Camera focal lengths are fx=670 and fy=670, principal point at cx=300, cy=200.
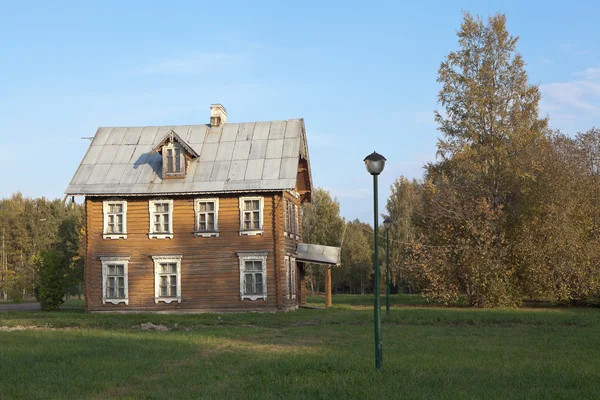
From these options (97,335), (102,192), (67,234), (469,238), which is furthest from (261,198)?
(67,234)

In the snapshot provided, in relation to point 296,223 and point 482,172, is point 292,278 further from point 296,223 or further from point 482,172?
point 482,172

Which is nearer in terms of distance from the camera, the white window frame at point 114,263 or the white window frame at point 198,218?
the white window frame at point 198,218

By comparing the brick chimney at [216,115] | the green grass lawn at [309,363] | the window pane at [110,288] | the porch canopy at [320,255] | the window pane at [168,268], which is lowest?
the green grass lawn at [309,363]

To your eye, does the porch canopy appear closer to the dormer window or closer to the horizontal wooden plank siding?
the horizontal wooden plank siding

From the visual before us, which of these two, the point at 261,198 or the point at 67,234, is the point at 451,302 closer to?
the point at 261,198

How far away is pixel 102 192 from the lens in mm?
33688

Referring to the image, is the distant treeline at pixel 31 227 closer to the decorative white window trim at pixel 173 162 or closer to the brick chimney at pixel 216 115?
the brick chimney at pixel 216 115

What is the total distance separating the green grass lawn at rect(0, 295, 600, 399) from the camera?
10.8m

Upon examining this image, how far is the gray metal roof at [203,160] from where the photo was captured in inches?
1308

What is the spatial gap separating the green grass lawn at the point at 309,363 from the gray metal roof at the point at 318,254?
12946 mm

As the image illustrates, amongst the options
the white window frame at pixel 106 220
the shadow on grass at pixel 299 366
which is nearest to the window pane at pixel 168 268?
the white window frame at pixel 106 220

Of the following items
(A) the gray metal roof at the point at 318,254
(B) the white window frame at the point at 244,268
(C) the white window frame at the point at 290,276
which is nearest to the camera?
(B) the white window frame at the point at 244,268

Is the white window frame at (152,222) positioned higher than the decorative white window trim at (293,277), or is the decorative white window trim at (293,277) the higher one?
the white window frame at (152,222)

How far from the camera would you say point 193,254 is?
3331cm
